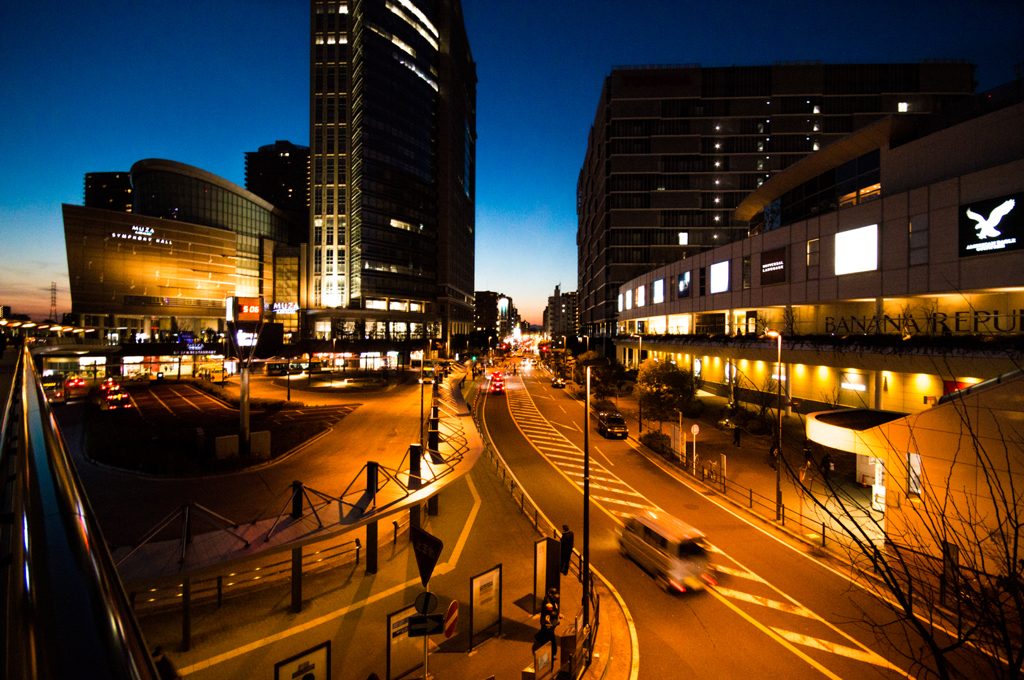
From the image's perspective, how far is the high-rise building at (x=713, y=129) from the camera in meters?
69.0

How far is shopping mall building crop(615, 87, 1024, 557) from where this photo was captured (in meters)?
17.7

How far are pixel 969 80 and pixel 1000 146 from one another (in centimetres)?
7167

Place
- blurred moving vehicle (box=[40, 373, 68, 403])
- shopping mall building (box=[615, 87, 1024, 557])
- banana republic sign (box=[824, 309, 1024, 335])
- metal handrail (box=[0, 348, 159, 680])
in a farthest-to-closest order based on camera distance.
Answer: blurred moving vehicle (box=[40, 373, 68, 403]) < banana republic sign (box=[824, 309, 1024, 335]) < shopping mall building (box=[615, 87, 1024, 557]) < metal handrail (box=[0, 348, 159, 680])

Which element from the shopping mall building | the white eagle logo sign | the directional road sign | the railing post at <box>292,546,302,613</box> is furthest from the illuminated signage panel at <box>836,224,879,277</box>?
the railing post at <box>292,546,302,613</box>

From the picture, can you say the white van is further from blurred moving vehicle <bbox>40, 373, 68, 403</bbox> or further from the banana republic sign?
blurred moving vehicle <bbox>40, 373, 68, 403</bbox>

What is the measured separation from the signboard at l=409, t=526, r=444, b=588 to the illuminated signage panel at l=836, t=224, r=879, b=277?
2892cm

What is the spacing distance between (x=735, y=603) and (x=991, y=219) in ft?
68.1

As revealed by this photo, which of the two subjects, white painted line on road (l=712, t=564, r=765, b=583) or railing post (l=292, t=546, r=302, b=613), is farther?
white painted line on road (l=712, t=564, r=765, b=583)

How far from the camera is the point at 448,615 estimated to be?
9.02m

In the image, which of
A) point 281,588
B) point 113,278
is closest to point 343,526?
point 281,588

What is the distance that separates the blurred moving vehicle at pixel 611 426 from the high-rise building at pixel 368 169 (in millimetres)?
72613

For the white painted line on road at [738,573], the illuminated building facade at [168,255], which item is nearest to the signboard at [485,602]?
the white painted line on road at [738,573]

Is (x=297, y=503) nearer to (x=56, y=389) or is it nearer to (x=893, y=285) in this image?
(x=893, y=285)

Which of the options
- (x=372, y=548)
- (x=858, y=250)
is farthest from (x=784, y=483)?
(x=372, y=548)
